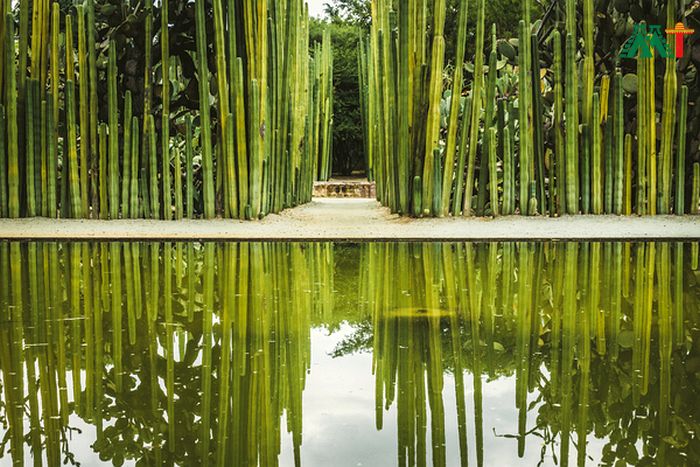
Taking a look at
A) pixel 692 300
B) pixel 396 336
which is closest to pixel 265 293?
pixel 396 336

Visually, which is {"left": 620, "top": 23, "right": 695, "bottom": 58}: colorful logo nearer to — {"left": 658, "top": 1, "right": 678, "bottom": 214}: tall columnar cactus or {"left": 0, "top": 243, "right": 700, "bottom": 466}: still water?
{"left": 658, "top": 1, "right": 678, "bottom": 214}: tall columnar cactus

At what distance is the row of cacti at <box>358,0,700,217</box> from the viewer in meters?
7.69

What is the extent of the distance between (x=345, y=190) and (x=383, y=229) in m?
7.87

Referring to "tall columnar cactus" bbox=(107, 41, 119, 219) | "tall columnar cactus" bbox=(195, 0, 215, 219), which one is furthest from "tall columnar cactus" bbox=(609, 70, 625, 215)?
"tall columnar cactus" bbox=(107, 41, 119, 219)

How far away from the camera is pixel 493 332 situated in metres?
3.23

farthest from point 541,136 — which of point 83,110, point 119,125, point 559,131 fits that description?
point 83,110

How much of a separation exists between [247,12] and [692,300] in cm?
549

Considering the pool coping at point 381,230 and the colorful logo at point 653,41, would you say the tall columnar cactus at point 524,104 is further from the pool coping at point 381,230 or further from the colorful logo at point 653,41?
the colorful logo at point 653,41

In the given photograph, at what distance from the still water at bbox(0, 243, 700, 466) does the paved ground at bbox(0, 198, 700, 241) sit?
5.88 feet

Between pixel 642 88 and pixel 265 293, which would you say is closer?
pixel 265 293

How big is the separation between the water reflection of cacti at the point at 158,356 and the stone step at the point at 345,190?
10.0 m

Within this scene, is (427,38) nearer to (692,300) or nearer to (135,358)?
(692,300)

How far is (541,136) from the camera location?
7.90 m

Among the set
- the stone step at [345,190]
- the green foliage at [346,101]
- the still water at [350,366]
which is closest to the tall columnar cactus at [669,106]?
the still water at [350,366]
